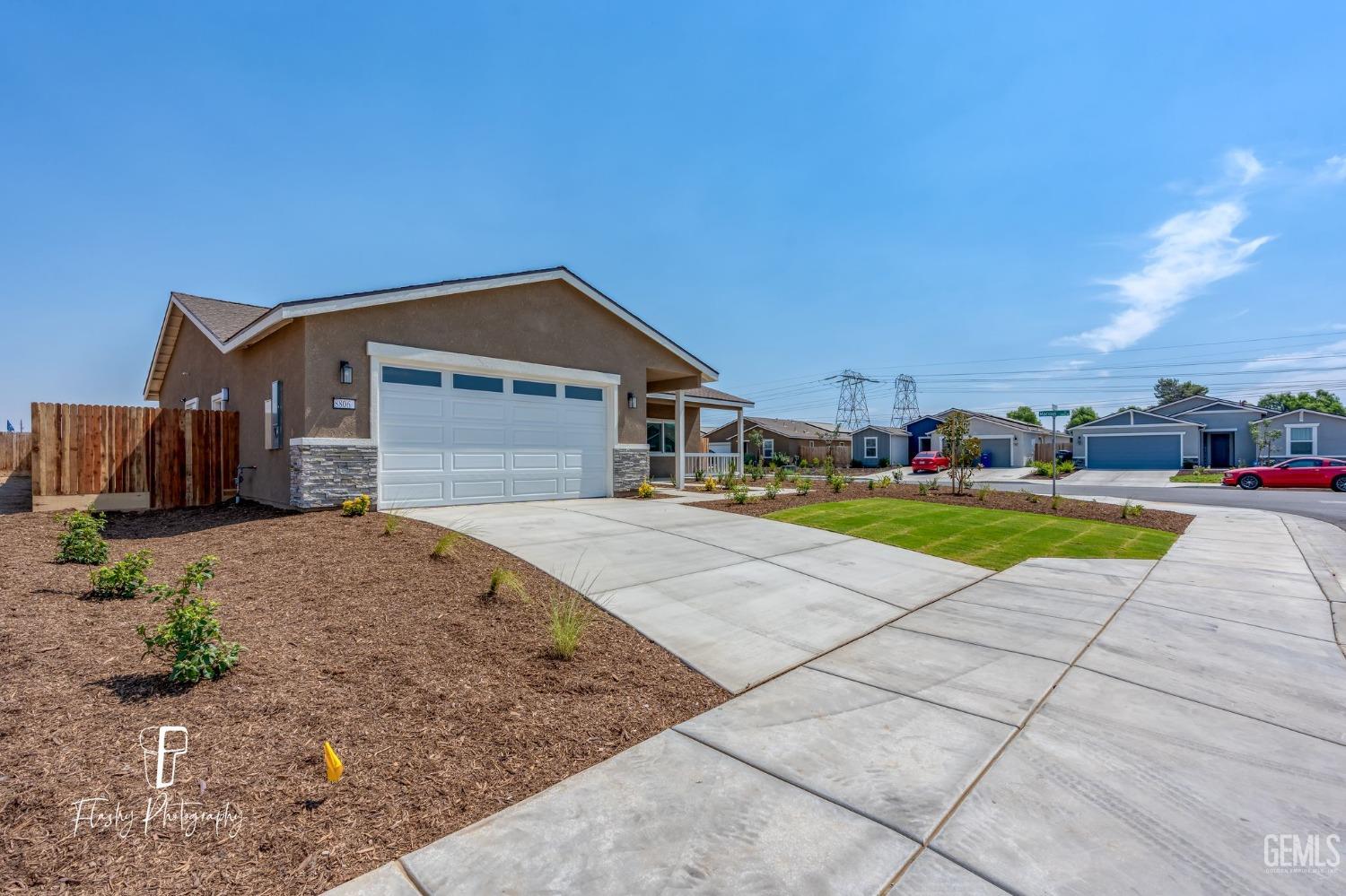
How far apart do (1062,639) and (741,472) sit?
50.8 ft

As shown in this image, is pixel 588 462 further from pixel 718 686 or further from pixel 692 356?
pixel 718 686

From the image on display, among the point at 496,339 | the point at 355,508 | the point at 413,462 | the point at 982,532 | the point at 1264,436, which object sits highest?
the point at 496,339

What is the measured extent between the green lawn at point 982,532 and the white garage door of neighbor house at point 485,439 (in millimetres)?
4631

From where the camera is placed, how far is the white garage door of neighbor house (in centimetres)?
998

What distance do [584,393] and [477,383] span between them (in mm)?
2511

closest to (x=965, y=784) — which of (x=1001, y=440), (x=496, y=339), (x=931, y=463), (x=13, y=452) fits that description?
(x=496, y=339)

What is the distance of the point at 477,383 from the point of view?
1095 cm

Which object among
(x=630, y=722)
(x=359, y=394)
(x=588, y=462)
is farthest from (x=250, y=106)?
(x=630, y=722)

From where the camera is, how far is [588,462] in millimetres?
12664

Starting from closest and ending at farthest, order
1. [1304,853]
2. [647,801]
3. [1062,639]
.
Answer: [1304,853]
[647,801]
[1062,639]

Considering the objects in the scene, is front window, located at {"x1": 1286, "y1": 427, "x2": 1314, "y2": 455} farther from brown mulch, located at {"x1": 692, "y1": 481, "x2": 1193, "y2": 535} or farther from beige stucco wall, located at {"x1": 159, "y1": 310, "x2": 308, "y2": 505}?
beige stucco wall, located at {"x1": 159, "y1": 310, "x2": 308, "y2": 505}

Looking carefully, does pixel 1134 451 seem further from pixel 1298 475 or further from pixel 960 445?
pixel 960 445

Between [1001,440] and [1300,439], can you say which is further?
[1001,440]

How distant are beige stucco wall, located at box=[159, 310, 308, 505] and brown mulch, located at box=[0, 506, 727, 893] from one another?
13.6 feet
